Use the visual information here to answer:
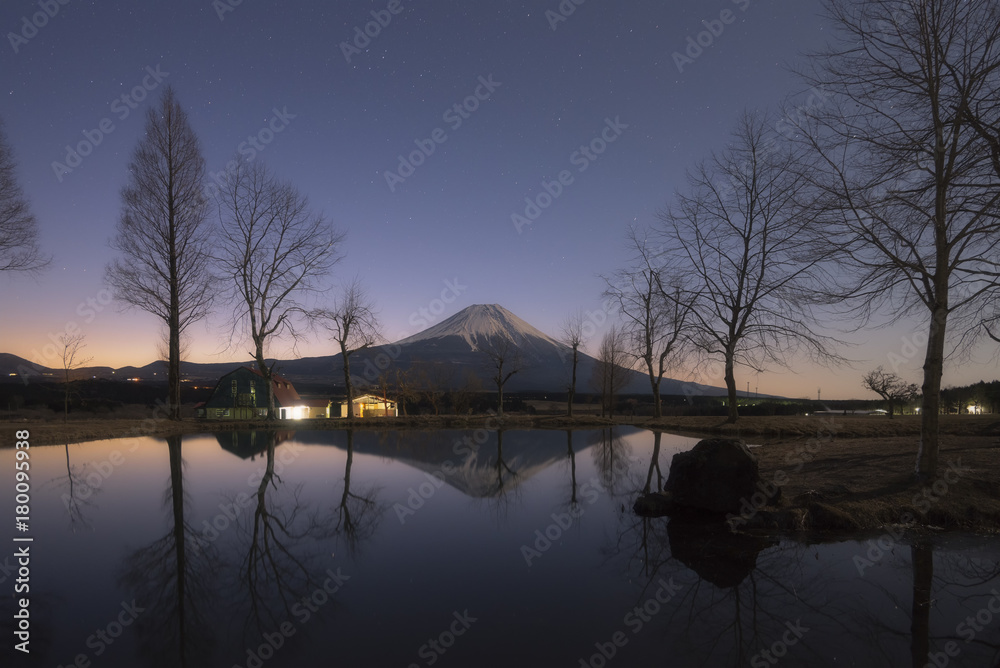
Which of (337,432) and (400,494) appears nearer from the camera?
(400,494)

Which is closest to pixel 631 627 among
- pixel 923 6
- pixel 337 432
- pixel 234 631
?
pixel 234 631

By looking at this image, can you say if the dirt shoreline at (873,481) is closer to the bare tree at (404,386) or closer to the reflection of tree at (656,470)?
the reflection of tree at (656,470)

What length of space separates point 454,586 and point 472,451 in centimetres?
1107

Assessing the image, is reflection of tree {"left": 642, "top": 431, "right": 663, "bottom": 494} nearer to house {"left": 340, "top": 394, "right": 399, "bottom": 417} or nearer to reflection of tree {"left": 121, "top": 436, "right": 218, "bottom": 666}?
reflection of tree {"left": 121, "top": 436, "right": 218, "bottom": 666}

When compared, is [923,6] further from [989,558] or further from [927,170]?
[989,558]

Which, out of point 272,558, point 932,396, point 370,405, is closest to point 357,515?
point 272,558

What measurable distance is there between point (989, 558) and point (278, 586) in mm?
8142

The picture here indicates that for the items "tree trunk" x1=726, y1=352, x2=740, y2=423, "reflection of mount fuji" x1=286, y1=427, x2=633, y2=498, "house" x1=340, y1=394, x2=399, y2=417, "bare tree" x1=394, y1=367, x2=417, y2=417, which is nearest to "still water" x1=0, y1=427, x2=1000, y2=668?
"reflection of mount fuji" x1=286, y1=427, x2=633, y2=498

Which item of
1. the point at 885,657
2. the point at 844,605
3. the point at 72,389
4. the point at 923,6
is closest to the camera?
the point at 885,657

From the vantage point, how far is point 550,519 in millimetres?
7750

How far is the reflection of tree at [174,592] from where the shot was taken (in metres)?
3.91

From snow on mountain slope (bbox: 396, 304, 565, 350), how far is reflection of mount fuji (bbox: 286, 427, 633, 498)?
12559 centimetres

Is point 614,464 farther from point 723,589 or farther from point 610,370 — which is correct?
point 610,370

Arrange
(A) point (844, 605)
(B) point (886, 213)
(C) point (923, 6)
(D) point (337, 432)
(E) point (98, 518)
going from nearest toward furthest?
(A) point (844, 605), (E) point (98, 518), (C) point (923, 6), (B) point (886, 213), (D) point (337, 432)
